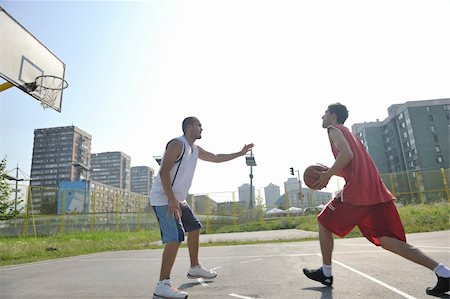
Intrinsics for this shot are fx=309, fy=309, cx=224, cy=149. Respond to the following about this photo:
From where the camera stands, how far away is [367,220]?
126 inches

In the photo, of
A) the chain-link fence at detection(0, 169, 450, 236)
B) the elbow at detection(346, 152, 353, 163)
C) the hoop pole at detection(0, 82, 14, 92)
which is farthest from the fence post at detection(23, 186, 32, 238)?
the elbow at detection(346, 152, 353, 163)

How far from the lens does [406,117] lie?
61.3m

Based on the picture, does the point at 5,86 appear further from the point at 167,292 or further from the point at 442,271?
the point at 442,271

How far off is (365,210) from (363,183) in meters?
0.28

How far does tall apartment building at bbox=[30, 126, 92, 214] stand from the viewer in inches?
4446

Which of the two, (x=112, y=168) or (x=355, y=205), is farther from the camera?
(x=112, y=168)

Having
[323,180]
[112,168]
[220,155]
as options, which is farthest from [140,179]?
[323,180]

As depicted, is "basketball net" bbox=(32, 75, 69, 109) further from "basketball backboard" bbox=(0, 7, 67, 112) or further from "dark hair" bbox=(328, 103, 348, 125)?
"dark hair" bbox=(328, 103, 348, 125)

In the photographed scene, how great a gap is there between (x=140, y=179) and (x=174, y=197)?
17134 centimetres

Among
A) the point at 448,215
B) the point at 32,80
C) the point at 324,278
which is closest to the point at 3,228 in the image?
the point at 32,80

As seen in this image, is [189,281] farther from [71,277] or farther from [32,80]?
[32,80]

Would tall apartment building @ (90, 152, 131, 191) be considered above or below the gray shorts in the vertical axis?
above

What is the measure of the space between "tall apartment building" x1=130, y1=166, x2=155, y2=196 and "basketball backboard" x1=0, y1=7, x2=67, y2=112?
529ft

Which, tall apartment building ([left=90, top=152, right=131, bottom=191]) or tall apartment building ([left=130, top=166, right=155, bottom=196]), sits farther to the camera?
tall apartment building ([left=130, top=166, right=155, bottom=196])
